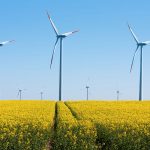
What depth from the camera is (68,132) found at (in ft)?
76.5

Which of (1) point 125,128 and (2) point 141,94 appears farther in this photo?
(2) point 141,94

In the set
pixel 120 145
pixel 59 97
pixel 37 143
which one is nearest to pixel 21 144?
pixel 37 143

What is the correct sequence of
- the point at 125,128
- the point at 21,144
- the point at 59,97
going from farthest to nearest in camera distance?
the point at 59,97 < the point at 125,128 < the point at 21,144

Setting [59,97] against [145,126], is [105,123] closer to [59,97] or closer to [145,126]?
[145,126]

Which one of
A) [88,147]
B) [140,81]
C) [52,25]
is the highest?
[52,25]

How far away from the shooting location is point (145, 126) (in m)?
24.8

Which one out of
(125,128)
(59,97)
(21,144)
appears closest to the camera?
(21,144)

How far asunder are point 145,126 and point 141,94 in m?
49.9

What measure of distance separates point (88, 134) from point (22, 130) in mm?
3024

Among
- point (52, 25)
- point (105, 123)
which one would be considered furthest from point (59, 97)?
point (105, 123)

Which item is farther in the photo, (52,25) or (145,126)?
(52,25)

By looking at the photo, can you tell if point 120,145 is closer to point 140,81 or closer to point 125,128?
point 125,128

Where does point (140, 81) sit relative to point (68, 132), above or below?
above

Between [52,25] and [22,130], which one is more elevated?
[52,25]
